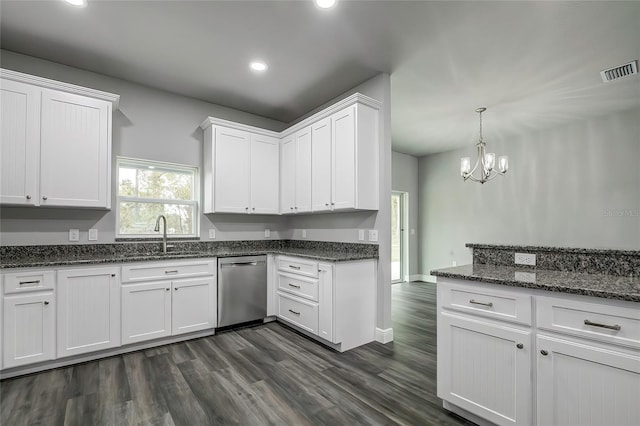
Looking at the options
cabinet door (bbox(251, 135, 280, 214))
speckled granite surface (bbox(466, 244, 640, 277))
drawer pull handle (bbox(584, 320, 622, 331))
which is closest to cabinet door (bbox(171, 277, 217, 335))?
cabinet door (bbox(251, 135, 280, 214))

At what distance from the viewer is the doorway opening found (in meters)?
6.76

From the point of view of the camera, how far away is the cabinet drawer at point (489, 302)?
159 centimetres

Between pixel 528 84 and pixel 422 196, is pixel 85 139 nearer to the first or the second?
pixel 528 84

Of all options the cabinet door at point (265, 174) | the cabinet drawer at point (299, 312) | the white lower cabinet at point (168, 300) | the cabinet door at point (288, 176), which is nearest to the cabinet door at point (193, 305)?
the white lower cabinet at point (168, 300)

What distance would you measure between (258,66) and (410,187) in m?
4.66

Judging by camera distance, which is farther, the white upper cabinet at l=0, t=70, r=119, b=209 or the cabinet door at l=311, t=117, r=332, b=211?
the cabinet door at l=311, t=117, r=332, b=211

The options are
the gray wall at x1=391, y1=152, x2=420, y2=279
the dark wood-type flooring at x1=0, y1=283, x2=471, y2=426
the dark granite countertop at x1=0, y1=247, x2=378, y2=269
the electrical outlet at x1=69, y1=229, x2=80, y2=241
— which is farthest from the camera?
the gray wall at x1=391, y1=152, x2=420, y2=279

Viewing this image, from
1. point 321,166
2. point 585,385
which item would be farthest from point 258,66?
point 585,385

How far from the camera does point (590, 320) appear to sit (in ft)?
4.55

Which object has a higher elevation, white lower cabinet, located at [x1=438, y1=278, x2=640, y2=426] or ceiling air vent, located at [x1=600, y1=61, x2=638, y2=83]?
ceiling air vent, located at [x1=600, y1=61, x2=638, y2=83]

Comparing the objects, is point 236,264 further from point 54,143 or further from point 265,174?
point 54,143

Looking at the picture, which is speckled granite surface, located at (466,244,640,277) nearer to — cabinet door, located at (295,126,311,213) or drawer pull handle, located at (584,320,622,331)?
drawer pull handle, located at (584,320,622,331)

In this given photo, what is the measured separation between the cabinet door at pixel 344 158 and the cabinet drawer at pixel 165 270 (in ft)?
5.22

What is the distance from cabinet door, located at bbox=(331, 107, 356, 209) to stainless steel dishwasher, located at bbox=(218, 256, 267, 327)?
4.11 feet
